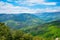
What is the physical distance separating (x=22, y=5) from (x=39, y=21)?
2.65ft

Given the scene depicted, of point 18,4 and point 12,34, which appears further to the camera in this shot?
point 18,4

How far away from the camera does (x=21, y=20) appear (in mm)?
6742

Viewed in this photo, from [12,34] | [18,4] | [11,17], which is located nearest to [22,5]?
[18,4]

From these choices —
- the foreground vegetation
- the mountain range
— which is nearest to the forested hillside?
the foreground vegetation

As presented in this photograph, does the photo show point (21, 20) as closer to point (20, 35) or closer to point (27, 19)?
point (27, 19)

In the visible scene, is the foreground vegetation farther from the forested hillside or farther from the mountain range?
the mountain range

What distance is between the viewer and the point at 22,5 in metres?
6.86

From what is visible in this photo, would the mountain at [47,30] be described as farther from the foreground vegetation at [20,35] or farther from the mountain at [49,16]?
the mountain at [49,16]

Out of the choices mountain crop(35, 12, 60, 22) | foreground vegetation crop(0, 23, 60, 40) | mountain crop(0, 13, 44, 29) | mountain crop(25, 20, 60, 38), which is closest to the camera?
foreground vegetation crop(0, 23, 60, 40)

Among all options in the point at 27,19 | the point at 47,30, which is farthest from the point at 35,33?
the point at 27,19

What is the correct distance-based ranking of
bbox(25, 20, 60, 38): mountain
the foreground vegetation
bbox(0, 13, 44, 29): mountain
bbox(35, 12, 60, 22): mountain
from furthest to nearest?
bbox(35, 12, 60, 22): mountain → bbox(0, 13, 44, 29): mountain → bbox(25, 20, 60, 38): mountain → the foreground vegetation

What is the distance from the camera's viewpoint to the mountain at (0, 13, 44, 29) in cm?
670

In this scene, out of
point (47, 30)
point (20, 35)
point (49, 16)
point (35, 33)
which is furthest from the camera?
point (49, 16)

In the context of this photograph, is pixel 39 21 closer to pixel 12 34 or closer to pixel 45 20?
pixel 45 20
